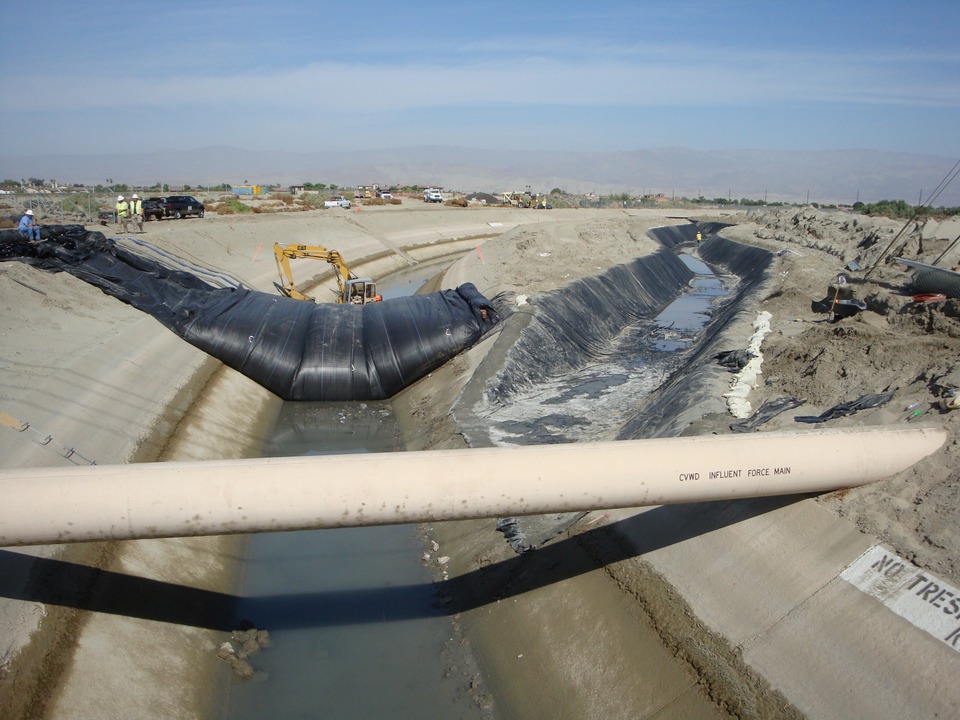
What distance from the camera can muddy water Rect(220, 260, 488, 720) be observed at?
895 cm

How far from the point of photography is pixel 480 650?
968cm

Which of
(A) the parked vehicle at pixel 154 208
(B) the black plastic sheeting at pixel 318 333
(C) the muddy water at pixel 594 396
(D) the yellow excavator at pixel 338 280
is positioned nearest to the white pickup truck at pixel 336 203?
(A) the parked vehicle at pixel 154 208

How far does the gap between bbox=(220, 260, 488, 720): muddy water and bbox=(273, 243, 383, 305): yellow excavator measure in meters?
12.2

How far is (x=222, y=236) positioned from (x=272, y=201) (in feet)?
115

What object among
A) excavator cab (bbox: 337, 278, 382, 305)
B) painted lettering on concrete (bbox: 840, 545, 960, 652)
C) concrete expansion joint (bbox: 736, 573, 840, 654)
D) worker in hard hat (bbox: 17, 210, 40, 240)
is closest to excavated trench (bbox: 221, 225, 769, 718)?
concrete expansion joint (bbox: 736, 573, 840, 654)

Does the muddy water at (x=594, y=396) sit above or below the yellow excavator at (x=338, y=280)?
below

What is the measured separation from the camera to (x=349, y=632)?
1015 cm

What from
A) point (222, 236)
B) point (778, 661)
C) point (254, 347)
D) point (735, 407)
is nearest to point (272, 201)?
point (222, 236)

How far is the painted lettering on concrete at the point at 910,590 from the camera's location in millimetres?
6562

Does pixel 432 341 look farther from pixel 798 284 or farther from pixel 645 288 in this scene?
pixel 645 288

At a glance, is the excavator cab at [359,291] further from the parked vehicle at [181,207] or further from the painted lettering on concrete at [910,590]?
the parked vehicle at [181,207]

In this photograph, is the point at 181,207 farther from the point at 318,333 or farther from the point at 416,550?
the point at 416,550

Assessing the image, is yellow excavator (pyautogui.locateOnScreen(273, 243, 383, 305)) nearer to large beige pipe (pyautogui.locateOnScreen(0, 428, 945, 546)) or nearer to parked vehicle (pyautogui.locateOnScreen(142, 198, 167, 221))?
parked vehicle (pyautogui.locateOnScreen(142, 198, 167, 221))

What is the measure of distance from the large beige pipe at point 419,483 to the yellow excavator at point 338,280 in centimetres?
1605
